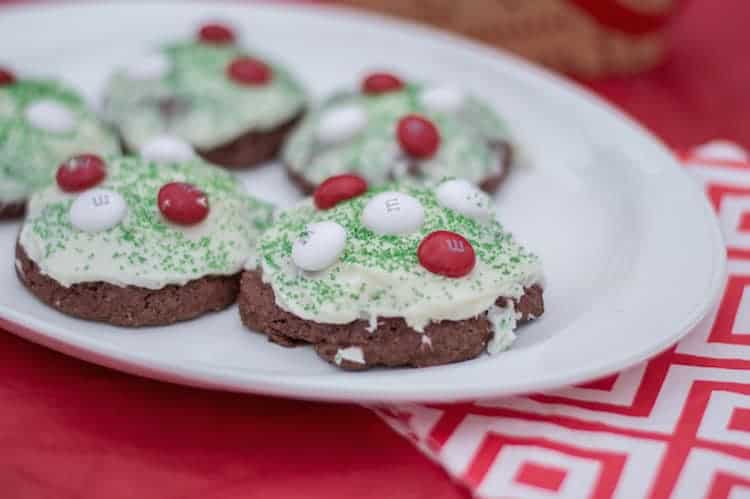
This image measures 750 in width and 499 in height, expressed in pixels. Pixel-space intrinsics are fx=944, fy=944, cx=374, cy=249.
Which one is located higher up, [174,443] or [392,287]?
[392,287]

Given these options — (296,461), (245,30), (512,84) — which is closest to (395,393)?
(296,461)

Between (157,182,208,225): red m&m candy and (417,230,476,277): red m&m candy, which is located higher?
(417,230,476,277): red m&m candy

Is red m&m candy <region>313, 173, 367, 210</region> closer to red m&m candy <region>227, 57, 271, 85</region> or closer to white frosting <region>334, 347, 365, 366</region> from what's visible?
white frosting <region>334, 347, 365, 366</region>

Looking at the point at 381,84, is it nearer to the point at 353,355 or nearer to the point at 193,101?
the point at 193,101

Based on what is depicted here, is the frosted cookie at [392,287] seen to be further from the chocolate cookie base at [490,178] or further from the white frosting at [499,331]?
the chocolate cookie base at [490,178]

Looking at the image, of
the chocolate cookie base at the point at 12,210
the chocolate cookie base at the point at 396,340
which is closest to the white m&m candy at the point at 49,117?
the chocolate cookie base at the point at 12,210

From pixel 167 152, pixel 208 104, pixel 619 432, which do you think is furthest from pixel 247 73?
pixel 619 432

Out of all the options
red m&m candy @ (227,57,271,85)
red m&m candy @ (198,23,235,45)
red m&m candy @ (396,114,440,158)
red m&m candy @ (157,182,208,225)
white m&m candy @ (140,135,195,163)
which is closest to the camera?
red m&m candy @ (157,182,208,225)

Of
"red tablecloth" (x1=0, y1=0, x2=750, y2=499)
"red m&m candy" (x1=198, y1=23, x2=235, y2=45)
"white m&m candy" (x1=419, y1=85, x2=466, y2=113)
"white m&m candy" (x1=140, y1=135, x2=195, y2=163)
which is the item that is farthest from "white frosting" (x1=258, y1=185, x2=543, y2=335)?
"red m&m candy" (x1=198, y1=23, x2=235, y2=45)
